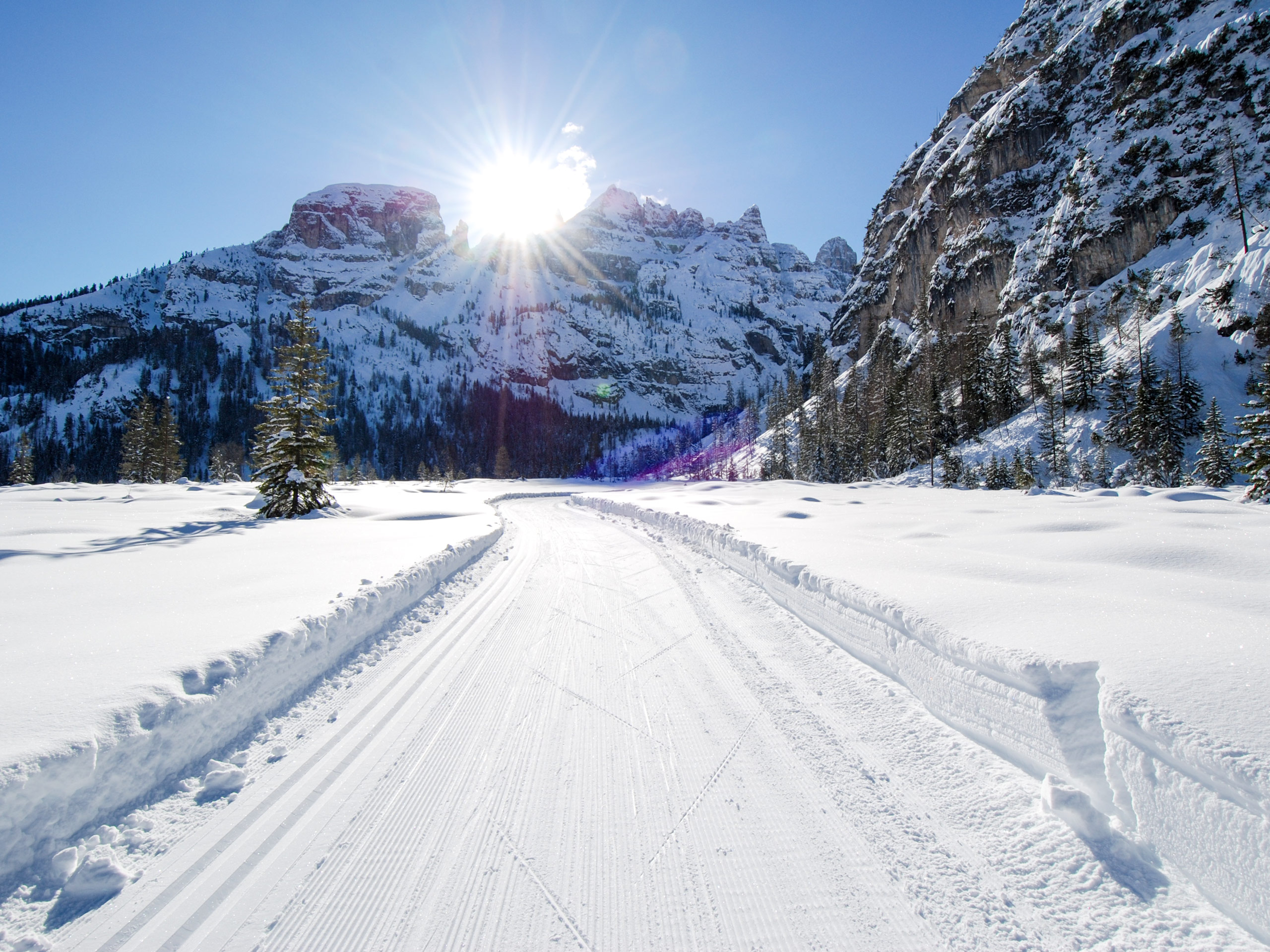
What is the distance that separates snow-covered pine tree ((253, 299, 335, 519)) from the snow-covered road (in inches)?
645

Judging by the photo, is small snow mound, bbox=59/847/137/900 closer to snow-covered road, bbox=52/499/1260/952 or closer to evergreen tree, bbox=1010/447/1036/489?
snow-covered road, bbox=52/499/1260/952

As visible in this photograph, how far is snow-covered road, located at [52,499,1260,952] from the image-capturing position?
84.2 inches

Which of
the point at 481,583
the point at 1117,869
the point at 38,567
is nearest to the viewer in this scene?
the point at 1117,869

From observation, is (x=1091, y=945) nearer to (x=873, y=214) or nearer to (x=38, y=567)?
(x=38, y=567)

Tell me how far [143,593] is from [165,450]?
168 feet

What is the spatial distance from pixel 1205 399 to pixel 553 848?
50037 mm

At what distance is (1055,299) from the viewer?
50.7 m

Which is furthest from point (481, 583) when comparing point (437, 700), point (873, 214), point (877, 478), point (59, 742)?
point (873, 214)

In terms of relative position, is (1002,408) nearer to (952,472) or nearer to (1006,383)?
(1006,383)

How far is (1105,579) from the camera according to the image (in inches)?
211

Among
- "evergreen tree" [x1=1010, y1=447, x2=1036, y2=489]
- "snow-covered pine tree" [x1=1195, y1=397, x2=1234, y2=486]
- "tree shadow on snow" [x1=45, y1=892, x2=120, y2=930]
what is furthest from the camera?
"evergreen tree" [x1=1010, y1=447, x2=1036, y2=489]

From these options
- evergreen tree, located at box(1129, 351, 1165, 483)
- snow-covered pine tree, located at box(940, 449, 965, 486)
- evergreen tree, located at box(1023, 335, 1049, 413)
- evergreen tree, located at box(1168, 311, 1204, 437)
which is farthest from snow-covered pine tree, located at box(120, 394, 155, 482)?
evergreen tree, located at box(1168, 311, 1204, 437)

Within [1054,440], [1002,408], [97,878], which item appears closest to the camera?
[97,878]

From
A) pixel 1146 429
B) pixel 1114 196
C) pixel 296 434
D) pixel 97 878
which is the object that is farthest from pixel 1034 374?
pixel 97 878
